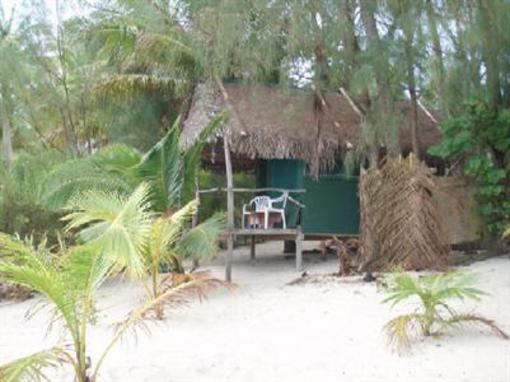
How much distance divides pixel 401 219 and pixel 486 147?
7.32 ft

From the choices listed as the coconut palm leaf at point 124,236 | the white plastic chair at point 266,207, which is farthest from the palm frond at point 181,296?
the white plastic chair at point 266,207

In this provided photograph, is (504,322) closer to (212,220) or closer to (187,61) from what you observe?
(212,220)

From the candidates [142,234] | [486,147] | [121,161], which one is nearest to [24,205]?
[121,161]

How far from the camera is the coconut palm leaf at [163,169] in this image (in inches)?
363

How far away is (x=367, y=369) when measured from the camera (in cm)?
552

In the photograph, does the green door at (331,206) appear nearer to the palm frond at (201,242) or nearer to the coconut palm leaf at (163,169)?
the palm frond at (201,242)

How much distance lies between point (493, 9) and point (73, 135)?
1030cm

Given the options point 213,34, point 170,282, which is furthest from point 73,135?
point 170,282

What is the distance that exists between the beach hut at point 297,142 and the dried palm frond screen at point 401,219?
61.7 inches

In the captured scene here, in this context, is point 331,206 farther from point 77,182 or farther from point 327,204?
point 77,182

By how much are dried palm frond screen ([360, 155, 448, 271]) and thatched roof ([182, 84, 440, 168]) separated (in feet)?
5.72

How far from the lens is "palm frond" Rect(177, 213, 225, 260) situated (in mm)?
8859

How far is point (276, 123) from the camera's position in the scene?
39.3 ft

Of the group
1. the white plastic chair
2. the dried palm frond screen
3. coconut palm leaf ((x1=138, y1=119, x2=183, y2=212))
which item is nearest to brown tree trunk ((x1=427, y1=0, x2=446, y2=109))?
the dried palm frond screen
